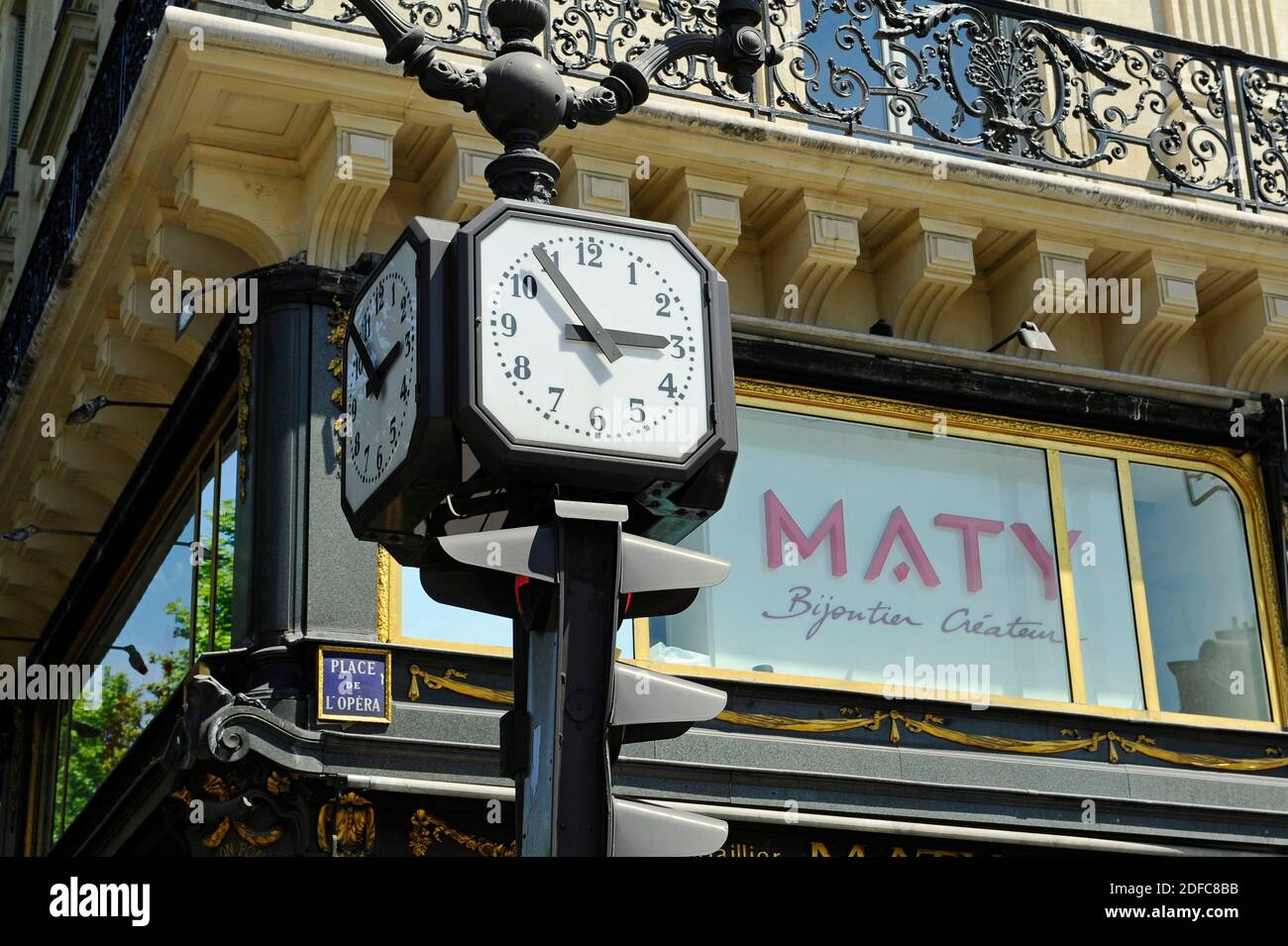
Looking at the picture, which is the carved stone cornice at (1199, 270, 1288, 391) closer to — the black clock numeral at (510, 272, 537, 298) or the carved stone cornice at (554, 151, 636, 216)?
the carved stone cornice at (554, 151, 636, 216)

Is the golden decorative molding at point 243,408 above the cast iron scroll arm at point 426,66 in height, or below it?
above

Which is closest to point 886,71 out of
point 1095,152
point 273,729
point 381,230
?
point 1095,152

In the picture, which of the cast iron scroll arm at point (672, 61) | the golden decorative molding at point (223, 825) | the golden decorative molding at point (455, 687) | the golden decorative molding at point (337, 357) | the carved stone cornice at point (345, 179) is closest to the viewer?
the cast iron scroll arm at point (672, 61)

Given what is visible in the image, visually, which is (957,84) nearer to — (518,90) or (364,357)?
(518,90)

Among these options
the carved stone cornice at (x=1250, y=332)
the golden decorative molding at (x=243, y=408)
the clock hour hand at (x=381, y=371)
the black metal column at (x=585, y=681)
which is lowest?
the black metal column at (x=585, y=681)

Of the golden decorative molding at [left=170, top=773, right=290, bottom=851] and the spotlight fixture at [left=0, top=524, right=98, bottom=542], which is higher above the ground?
the spotlight fixture at [left=0, top=524, right=98, bottom=542]

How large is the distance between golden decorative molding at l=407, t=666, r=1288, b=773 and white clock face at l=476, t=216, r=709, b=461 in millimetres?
3885

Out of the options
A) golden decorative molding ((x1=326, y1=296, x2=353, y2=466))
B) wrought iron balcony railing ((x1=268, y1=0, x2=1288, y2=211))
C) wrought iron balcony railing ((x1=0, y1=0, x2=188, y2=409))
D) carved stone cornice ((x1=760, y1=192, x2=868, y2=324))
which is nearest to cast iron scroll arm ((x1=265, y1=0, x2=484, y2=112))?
golden decorative molding ((x1=326, y1=296, x2=353, y2=466))

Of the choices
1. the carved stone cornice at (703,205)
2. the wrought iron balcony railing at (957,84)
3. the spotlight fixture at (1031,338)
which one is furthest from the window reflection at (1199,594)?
the carved stone cornice at (703,205)

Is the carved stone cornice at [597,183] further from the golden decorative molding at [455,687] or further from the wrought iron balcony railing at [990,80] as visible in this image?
the golden decorative molding at [455,687]

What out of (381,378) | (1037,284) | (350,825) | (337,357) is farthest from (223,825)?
(1037,284)

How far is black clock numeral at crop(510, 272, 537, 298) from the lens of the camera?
5.51 metres

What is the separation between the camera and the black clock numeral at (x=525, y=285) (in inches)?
217

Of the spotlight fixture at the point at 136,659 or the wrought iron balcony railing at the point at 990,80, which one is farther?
the spotlight fixture at the point at 136,659
